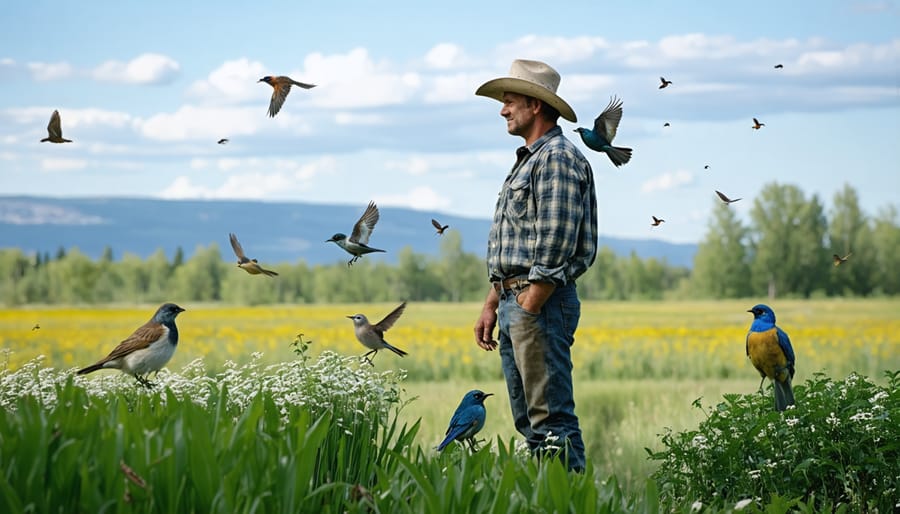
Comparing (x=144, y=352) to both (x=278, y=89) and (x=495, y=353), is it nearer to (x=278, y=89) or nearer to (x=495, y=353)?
(x=278, y=89)

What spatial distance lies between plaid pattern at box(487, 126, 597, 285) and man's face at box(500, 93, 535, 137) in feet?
0.44

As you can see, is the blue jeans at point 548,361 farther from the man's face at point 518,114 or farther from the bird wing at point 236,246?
the bird wing at point 236,246

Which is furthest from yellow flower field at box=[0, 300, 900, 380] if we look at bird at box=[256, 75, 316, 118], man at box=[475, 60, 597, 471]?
man at box=[475, 60, 597, 471]

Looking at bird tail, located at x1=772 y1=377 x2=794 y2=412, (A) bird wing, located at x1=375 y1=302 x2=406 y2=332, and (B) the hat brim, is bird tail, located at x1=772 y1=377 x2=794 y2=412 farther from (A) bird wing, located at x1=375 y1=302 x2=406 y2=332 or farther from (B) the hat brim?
(A) bird wing, located at x1=375 y1=302 x2=406 y2=332

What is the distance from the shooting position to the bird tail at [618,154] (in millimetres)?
6768

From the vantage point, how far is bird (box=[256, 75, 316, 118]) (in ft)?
22.6

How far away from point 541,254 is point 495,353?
38.5ft

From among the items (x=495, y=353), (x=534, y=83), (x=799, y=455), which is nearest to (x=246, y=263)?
(x=534, y=83)

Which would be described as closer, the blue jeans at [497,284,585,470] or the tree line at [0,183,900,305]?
the blue jeans at [497,284,585,470]

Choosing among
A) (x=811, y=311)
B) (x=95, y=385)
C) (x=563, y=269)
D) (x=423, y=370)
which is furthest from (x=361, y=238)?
(x=811, y=311)

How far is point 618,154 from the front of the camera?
22.4 feet

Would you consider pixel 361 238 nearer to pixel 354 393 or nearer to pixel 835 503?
pixel 354 393

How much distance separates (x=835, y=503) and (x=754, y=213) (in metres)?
56.1

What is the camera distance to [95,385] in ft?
24.1
